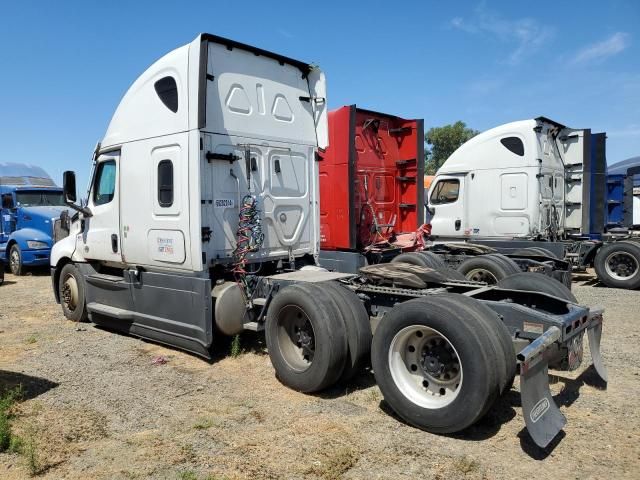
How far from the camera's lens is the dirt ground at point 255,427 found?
344 cm

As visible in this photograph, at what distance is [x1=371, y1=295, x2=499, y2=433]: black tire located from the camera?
3.61 meters

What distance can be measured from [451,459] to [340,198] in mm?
5545

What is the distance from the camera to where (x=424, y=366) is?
408 centimetres

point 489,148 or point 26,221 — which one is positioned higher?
point 489,148

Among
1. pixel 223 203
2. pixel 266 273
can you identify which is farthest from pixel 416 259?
pixel 223 203

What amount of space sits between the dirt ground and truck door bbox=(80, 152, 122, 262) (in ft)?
4.96

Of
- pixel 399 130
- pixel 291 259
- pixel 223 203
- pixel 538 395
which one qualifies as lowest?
pixel 538 395

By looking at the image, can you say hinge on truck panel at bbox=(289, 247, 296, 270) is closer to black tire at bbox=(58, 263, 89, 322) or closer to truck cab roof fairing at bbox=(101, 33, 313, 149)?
truck cab roof fairing at bbox=(101, 33, 313, 149)

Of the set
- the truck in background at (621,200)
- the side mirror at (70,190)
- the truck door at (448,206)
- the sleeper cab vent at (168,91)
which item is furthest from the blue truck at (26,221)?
the truck in background at (621,200)

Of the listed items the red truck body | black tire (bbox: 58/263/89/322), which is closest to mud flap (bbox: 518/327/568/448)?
the red truck body

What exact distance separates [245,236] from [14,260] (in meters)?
11.1

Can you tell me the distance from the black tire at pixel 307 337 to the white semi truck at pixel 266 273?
1 centimetres

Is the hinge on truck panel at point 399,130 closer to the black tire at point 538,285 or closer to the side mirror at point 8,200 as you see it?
the black tire at point 538,285

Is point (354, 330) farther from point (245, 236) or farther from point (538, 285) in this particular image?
point (538, 285)
